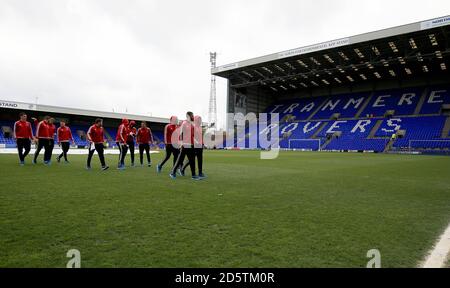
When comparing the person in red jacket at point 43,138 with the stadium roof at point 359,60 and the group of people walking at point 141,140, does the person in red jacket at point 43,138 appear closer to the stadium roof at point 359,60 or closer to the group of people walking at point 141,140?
the group of people walking at point 141,140

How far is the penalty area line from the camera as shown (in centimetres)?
255

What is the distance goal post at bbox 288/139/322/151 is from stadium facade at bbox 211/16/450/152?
14 cm

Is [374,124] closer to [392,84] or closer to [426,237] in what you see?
[392,84]

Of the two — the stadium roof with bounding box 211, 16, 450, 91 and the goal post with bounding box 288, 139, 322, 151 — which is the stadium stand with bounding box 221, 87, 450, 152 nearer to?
the goal post with bounding box 288, 139, 322, 151

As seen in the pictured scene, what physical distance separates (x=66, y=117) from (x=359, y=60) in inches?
1706

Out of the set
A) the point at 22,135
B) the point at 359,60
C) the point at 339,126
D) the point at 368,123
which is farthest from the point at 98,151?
the point at 368,123

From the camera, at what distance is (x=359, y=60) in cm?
3747

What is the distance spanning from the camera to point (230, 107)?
152ft

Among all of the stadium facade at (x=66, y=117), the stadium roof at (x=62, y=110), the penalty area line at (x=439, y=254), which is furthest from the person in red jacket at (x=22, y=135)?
the stadium roof at (x=62, y=110)

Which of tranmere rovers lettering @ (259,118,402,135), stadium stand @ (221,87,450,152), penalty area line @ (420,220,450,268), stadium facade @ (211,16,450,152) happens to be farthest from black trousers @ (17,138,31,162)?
tranmere rovers lettering @ (259,118,402,135)

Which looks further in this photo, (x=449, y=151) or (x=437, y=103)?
(x=437, y=103)

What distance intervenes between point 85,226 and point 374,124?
41330 mm
